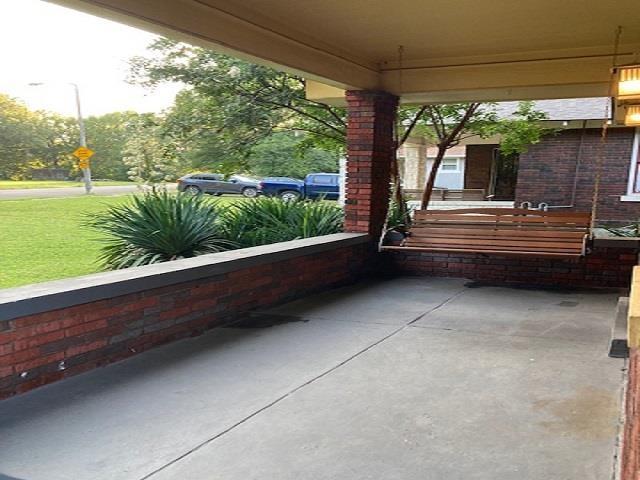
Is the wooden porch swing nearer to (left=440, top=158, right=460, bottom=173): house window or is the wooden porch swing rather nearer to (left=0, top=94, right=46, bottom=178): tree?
(left=440, top=158, right=460, bottom=173): house window

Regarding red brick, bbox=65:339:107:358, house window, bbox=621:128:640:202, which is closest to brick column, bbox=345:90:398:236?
red brick, bbox=65:339:107:358

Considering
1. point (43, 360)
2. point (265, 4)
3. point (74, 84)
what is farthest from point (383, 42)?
point (74, 84)

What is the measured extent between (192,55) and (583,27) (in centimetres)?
589

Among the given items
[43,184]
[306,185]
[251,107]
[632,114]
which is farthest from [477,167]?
[43,184]

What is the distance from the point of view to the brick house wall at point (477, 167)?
18.6 m

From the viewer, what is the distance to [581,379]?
332 cm

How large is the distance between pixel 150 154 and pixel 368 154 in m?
5.20

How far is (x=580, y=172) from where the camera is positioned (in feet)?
42.6

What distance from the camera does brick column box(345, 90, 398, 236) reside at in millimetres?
6426

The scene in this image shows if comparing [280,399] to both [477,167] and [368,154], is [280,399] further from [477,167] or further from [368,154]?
[477,167]

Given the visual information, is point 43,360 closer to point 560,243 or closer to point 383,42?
point 383,42

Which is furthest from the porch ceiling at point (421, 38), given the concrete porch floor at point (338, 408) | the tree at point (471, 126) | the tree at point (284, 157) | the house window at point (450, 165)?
the house window at point (450, 165)

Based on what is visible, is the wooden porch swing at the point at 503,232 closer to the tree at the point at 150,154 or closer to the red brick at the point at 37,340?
the red brick at the point at 37,340

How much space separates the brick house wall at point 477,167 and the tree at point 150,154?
38.8 feet
